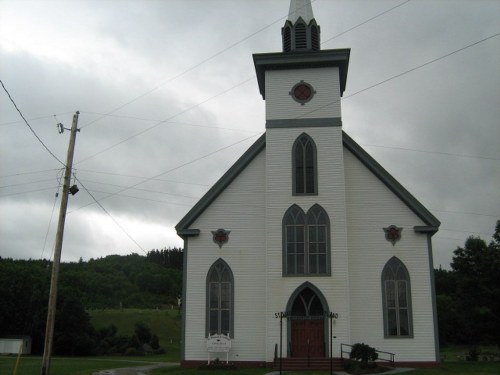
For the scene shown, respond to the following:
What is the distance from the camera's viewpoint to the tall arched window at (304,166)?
26.4m

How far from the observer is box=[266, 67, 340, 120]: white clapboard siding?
27.1 meters

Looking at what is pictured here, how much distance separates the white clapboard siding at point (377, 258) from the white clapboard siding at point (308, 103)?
2568 millimetres

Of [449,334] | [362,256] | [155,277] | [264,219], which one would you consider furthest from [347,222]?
[155,277]

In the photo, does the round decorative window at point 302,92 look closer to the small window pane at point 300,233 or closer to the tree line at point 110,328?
the small window pane at point 300,233

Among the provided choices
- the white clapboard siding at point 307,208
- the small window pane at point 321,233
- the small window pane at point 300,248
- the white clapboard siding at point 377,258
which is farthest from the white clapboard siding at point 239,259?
A: the white clapboard siding at point 377,258

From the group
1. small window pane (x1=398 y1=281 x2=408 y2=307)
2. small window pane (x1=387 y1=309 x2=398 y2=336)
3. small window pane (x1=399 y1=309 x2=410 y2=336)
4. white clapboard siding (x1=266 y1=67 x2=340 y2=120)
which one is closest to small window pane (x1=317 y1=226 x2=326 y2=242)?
small window pane (x1=398 y1=281 x2=408 y2=307)

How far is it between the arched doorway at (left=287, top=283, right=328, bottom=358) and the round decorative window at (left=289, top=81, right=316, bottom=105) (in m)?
8.80

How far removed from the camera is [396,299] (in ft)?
82.8

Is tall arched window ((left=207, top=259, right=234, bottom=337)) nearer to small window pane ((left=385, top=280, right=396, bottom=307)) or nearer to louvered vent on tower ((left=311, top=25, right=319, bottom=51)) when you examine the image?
small window pane ((left=385, top=280, right=396, bottom=307))

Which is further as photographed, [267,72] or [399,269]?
[267,72]

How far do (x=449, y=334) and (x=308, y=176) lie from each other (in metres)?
42.9

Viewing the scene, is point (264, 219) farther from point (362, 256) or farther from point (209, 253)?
point (362, 256)

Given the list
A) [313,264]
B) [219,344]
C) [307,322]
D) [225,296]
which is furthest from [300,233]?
[219,344]

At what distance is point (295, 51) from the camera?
27406 mm
